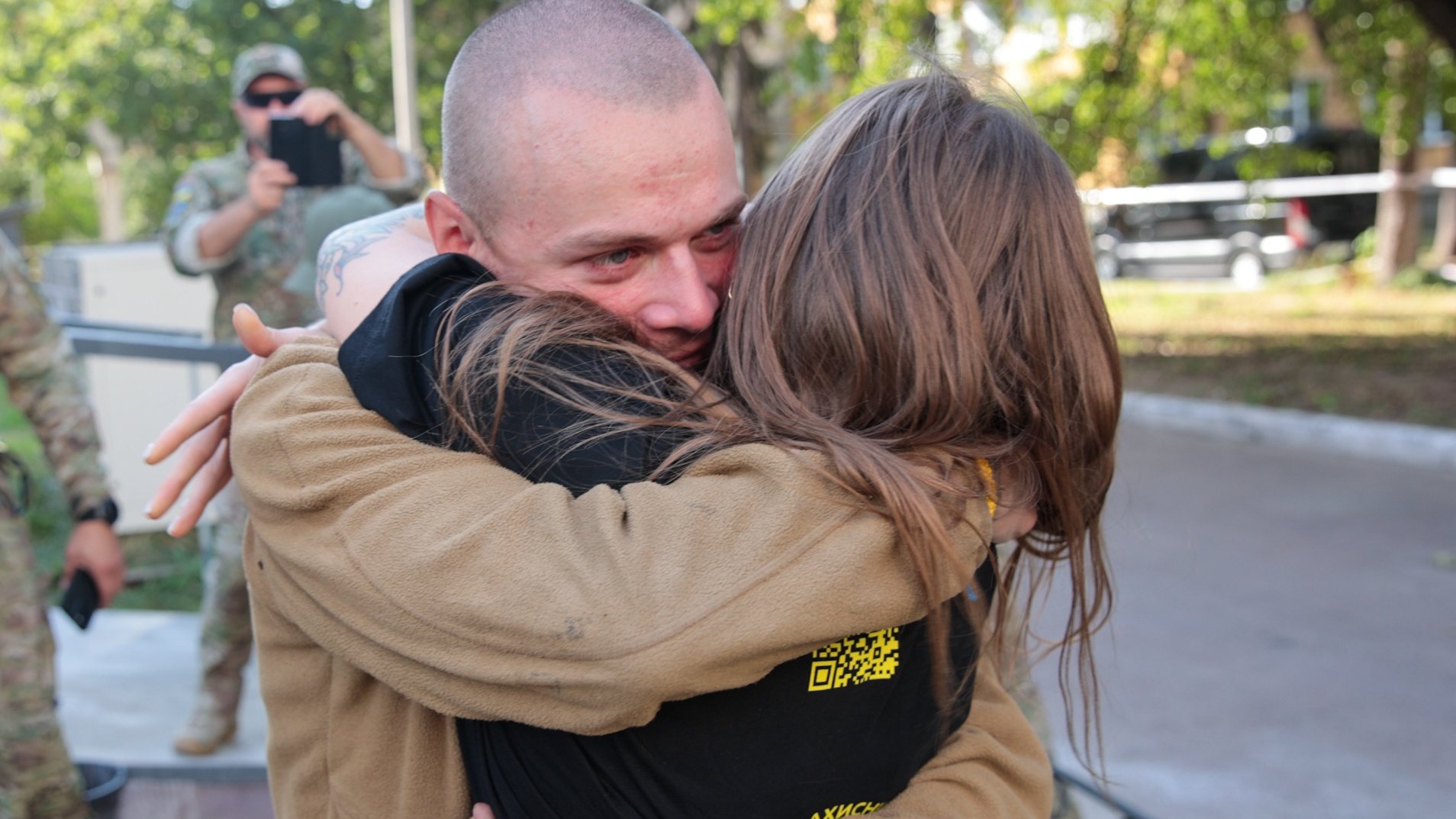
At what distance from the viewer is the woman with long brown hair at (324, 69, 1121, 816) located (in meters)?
1.22

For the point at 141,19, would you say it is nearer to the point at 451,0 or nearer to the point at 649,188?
the point at 451,0

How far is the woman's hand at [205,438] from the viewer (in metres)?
1.46

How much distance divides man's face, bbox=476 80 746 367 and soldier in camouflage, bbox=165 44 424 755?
283cm

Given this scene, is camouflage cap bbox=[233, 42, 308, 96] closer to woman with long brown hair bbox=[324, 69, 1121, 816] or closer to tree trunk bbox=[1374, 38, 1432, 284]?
woman with long brown hair bbox=[324, 69, 1121, 816]

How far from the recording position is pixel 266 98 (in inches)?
183

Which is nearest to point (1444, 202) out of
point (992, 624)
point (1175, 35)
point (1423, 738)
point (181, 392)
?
point (1175, 35)

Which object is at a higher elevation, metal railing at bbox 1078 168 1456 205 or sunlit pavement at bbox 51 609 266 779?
metal railing at bbox 1078 168 1456 205

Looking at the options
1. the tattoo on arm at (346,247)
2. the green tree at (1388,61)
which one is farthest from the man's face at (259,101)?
the green tree at (1388,61)

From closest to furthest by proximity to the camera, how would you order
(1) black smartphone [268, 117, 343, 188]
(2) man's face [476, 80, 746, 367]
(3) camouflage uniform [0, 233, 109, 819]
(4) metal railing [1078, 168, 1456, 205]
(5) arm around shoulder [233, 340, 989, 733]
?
(5) arm around shoulder [233, 340, 989, 733] < (2) man's face [476, 80, 746, 367] < (3) camouflage uniform [0, 233, 109, 819] < (1) black smartphone [268, 117, 343, 188] < (4) metal railing [1078, 168, 1456, 205]

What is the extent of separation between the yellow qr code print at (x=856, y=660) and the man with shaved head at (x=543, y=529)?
90mm

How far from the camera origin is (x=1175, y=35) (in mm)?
9812

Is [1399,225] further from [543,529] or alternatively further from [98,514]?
[543,529]

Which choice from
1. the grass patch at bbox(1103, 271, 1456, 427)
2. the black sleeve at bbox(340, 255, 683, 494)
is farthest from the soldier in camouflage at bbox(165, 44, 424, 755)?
the grass patch at bbox(1103, 271, 1456, 427)

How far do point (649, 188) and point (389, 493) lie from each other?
0.45m
